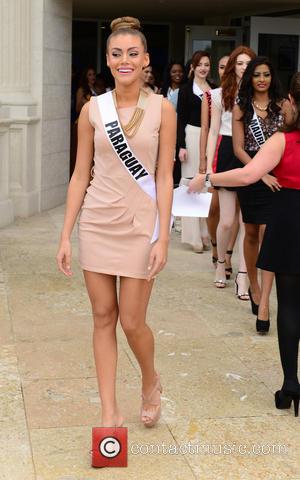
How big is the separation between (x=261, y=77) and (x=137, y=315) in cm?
272

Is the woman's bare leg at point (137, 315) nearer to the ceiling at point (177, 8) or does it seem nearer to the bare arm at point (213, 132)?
the bare arm at point (213, 132)

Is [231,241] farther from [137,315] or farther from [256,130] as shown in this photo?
[137,315]

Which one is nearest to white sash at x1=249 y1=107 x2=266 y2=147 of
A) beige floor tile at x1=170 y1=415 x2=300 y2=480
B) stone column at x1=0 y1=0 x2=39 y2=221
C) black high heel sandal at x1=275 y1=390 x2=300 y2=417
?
black high heel sandal at x1=275 y1=390 x2=300 y2=417

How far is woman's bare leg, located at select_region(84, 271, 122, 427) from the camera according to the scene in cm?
390

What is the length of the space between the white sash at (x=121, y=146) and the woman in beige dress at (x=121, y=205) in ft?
0.06

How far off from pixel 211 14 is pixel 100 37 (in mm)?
3795

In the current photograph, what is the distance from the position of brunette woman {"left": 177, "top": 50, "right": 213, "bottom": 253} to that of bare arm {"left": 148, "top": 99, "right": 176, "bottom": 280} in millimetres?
4569

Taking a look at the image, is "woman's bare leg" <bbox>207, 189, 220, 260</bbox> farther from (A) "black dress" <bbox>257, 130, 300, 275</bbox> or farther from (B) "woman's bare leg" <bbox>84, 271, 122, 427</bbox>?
(B) "woman's bare leg" <bbox>84, 271, 122, 427</bbox>

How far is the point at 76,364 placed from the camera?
5.15 metres

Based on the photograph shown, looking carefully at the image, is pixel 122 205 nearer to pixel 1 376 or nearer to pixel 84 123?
pixel 84 123

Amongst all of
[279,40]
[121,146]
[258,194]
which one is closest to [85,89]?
[279,40]

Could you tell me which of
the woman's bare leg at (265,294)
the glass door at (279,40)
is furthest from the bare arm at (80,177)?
the glass door at (279,40)

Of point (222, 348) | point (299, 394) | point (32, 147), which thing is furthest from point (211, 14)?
point (299, 394)

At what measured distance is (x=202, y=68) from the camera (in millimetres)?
8531
